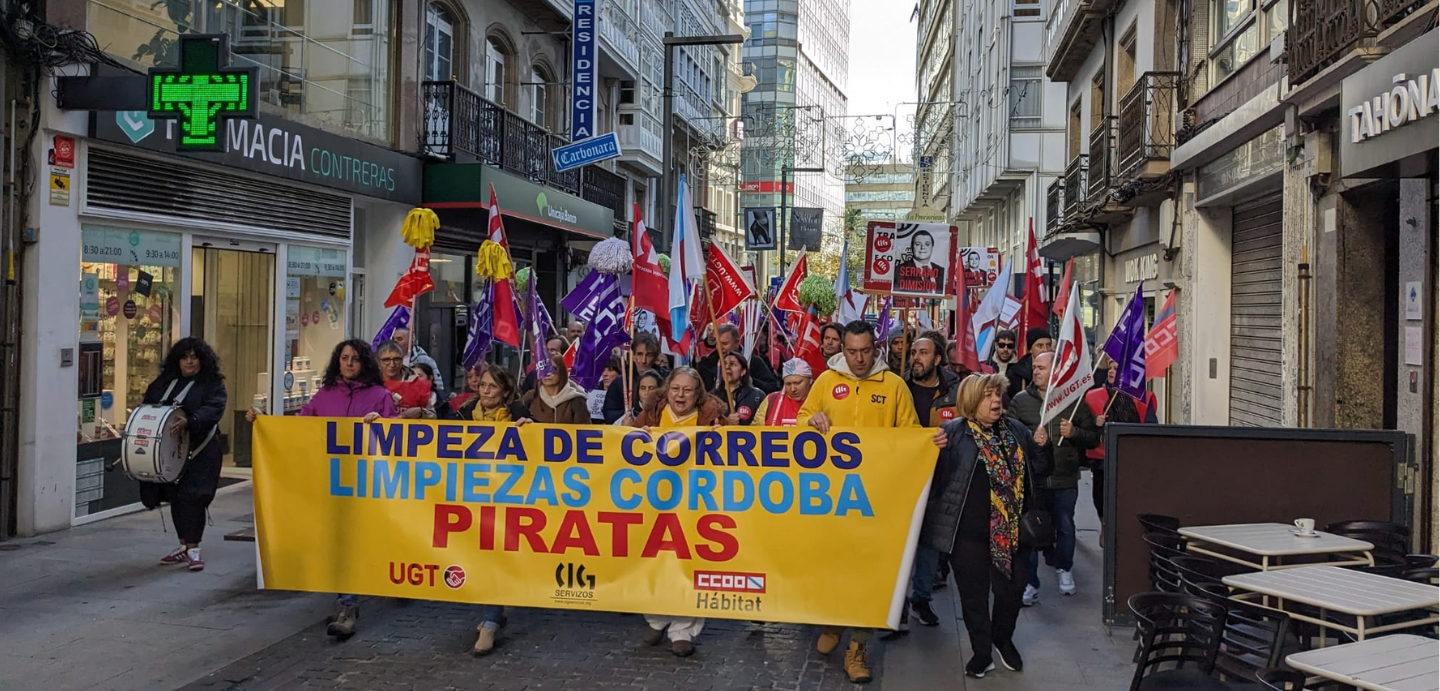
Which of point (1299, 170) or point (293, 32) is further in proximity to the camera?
point (293, 32)

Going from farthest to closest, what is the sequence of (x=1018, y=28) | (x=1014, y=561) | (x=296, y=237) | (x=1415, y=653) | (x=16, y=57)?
1. (x=1018, y=28)
2. (x=296, y=237)
3. (x=16, y=57)
4. (x=1014, y=561)
5. (x=1415, y=653)

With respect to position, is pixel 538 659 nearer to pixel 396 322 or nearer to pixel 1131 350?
pixel 396 322

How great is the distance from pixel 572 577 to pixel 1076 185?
1684 cm

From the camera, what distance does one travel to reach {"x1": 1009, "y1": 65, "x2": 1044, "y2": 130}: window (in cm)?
3108

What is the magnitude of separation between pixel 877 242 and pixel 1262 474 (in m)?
6.56

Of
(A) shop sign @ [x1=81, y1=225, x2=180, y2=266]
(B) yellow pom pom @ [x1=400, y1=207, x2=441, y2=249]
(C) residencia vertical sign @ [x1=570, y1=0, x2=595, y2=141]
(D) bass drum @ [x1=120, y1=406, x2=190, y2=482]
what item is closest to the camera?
(D) bass drum @ [x1=120, y1=406, x2=190, y2=482]

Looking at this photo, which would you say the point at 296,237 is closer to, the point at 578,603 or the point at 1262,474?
the point at 578,603

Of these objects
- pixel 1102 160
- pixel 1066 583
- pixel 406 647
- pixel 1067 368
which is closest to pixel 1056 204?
pixel 1102 160

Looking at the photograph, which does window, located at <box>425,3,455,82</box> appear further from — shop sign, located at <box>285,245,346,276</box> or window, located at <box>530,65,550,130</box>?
window, located at <box>530,65,550,130</box>

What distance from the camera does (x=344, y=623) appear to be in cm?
701

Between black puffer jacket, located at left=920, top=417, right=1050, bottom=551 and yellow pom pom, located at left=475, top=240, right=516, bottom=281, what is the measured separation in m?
4.23

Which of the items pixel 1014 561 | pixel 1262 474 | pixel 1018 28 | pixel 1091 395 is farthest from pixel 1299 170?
pixel 1018 28

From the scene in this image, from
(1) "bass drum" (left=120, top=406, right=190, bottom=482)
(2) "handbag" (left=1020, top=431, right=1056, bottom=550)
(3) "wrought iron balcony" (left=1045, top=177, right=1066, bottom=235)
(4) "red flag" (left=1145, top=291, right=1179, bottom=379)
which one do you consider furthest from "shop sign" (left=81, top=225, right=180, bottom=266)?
(3) "wrought iron balcony" (left=1045, top=177, right=1066, bottom=235)

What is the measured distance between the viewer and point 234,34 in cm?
1254
